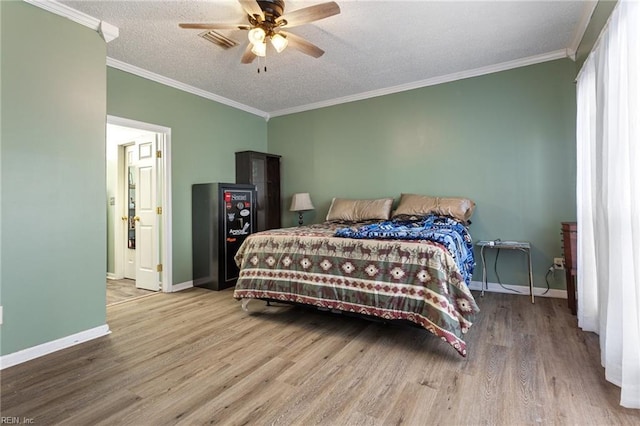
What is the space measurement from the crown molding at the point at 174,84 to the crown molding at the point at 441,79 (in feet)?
2.21

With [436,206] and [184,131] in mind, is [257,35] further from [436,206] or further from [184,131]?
[436,206]

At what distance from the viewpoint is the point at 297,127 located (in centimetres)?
505

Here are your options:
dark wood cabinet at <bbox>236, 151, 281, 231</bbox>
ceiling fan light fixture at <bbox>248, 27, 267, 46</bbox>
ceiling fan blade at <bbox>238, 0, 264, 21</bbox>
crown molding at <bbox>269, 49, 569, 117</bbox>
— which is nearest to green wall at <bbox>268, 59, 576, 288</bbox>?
crown molding at <bbox>269, 49, 569, 117</bbox>

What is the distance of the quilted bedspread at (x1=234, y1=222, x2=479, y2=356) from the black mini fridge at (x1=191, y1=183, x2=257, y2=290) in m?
1.03

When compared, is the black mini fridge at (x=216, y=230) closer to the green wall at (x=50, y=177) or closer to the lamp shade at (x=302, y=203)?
the lamp shade at (x=302, y=203)

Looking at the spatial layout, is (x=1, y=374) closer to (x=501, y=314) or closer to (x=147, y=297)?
(x=147, y=297)

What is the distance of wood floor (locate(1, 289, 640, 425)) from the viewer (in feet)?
4.87

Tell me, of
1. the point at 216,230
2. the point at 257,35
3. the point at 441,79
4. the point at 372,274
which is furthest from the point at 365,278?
the point at 441,79

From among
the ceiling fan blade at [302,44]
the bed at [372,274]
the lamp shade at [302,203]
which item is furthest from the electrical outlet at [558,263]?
the ceiling fan blade at [302,44]

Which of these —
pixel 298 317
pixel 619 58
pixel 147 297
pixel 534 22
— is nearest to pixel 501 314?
pixel 298 317

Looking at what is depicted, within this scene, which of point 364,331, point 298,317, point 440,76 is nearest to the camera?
point 364,331

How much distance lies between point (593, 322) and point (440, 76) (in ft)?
9.79

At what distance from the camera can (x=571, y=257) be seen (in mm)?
2732

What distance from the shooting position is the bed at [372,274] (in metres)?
1.99
